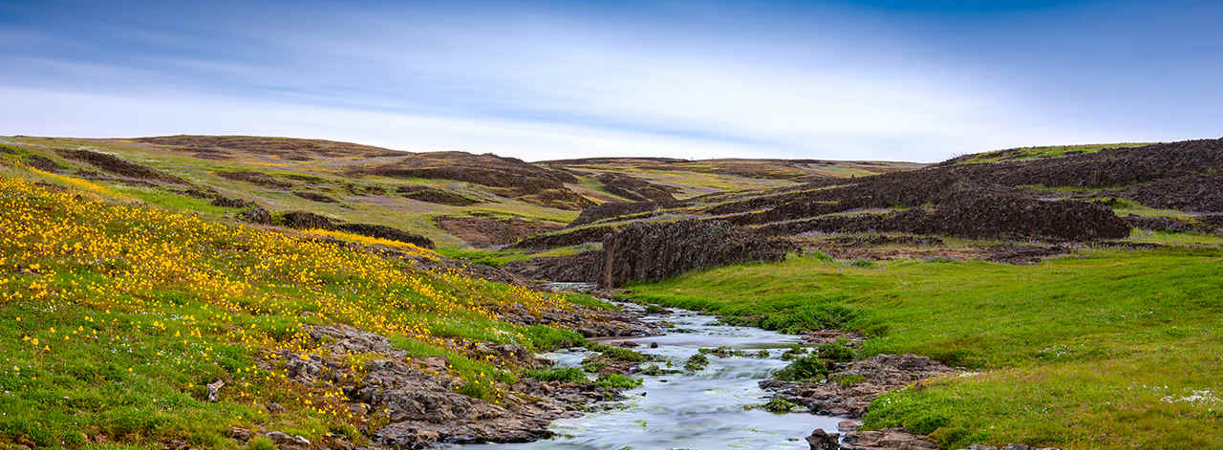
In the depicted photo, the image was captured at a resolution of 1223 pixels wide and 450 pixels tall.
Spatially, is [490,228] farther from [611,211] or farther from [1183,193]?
[1183,193]

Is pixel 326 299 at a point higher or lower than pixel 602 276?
higher

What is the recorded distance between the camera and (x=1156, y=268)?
3756 cm

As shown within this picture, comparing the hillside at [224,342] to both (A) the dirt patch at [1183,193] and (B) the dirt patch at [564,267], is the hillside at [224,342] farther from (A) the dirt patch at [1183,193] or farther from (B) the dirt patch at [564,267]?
(A) the dirt patch at [1183,193]

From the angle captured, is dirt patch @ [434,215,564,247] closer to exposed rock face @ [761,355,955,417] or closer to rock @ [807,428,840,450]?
exposed rock face @ [761,355,955,417]

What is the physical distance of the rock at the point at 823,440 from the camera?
18.9m

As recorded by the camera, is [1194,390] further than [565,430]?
No

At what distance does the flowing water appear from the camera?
19.8 m

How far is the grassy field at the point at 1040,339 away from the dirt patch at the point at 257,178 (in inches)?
4139

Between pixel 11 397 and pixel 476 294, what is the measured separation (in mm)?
26424

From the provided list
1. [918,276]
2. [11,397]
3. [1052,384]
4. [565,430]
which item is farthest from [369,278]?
[918,276]

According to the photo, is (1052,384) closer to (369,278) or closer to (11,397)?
(11,397)

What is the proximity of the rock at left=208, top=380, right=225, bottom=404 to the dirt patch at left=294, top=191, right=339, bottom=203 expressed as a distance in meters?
114

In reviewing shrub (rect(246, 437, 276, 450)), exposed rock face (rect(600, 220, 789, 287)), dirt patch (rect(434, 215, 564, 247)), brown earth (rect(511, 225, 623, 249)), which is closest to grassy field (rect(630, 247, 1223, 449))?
exposed rock face (rect(600, 220, 789, 287))

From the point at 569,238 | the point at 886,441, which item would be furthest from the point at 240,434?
the point at 569,238
